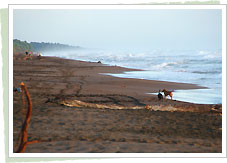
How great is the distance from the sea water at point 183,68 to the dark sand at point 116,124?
6.27 ft

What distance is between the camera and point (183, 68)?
22.9m

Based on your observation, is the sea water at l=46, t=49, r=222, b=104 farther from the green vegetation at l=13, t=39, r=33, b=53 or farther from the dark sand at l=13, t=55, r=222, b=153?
the green vegetation at l=13, t=39, r=33, b=53

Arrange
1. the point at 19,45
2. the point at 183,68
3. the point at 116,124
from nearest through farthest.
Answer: the point at 116,124, the point at 19,45, the point at 183,68

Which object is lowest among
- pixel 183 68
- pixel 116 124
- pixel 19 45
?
pixel 116 124

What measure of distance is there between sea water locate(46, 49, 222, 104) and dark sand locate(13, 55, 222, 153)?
6.27 feet

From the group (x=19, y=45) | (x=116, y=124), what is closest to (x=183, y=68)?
(x=19, y=45)

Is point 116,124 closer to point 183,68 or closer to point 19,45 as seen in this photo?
point 19,45

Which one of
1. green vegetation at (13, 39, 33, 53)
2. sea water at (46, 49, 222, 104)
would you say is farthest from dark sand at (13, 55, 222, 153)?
green vegetation at (13, 39, 33, 53)

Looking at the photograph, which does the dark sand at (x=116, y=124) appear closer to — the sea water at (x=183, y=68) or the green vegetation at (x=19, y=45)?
the sea water at (x=183, y=68)

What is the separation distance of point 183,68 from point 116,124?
51.9ft

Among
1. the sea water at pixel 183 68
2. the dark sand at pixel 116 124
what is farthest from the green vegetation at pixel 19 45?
the sea water at pixel 183 68

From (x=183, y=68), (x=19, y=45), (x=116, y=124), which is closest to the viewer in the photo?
(x=116, y=124)

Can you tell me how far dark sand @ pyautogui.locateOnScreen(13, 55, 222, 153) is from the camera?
243 inches
